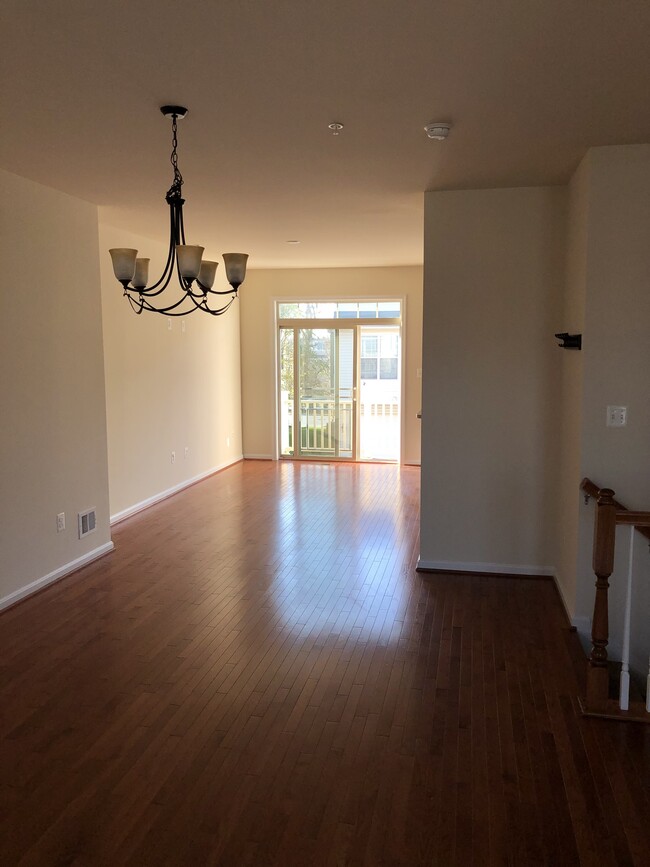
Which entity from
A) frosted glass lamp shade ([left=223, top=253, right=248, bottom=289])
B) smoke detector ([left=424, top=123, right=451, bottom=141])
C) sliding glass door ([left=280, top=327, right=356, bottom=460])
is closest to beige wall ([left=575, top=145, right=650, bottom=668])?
smoke detector ([left=424, top=123, right=451, bottom=141])

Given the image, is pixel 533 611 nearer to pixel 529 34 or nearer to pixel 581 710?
pixel 581 710

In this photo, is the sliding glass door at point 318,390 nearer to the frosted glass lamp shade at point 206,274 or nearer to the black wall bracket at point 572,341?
the black wall bracket at point 572,341

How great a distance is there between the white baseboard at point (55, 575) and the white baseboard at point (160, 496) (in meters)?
0.93

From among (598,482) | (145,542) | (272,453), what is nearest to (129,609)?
(145,542)

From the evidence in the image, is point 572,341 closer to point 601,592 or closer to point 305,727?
point 601,592

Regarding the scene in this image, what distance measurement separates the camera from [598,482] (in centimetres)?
359

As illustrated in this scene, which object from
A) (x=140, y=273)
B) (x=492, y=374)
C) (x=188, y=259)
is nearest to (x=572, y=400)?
(x=492, y=374)

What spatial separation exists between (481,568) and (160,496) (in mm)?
3647

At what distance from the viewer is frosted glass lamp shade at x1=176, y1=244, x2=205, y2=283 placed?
2.96m

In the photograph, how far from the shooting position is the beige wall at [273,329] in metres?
8.61

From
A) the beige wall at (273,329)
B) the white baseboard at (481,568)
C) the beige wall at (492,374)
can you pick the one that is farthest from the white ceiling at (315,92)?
the beige wall at (273,329)

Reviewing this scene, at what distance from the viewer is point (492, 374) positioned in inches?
175

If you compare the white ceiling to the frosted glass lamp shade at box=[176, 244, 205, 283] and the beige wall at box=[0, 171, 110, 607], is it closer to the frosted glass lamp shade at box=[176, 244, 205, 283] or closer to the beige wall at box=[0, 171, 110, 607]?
the beige wall at box=[0, 171, 110, 607]

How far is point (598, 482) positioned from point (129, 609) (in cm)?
286
